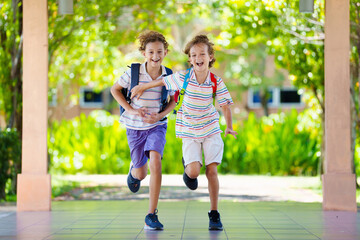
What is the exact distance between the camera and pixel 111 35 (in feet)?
47.0

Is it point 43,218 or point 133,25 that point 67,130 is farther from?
point 43,218

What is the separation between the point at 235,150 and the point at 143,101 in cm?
993

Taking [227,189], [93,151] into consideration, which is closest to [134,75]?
[227,189]

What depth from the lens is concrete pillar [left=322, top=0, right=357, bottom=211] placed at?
339 inches

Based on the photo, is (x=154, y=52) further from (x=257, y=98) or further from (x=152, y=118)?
(x=257, y=98)

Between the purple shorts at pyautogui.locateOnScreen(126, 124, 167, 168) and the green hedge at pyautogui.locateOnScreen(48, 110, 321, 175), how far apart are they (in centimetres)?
907

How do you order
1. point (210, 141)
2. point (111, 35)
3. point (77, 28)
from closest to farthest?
point (210, 141) → point (77, 28) → point (111, 35)

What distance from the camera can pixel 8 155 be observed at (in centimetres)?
1061

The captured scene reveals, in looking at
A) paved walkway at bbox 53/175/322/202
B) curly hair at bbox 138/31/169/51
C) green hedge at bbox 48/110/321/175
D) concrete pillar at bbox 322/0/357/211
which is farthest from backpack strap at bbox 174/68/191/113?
green hedge at bbox 48/110/321/175

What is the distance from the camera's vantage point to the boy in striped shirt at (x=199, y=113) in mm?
6758

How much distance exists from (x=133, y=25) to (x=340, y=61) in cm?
688

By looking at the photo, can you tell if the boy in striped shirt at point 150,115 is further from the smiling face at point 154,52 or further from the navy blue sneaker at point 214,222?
the navy blue sneaker at point 214,222

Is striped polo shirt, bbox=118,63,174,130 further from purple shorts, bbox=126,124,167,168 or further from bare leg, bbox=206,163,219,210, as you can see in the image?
bare leg, bbox=206,163,219,210

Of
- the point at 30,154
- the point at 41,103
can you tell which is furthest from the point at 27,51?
the point at 30,154
